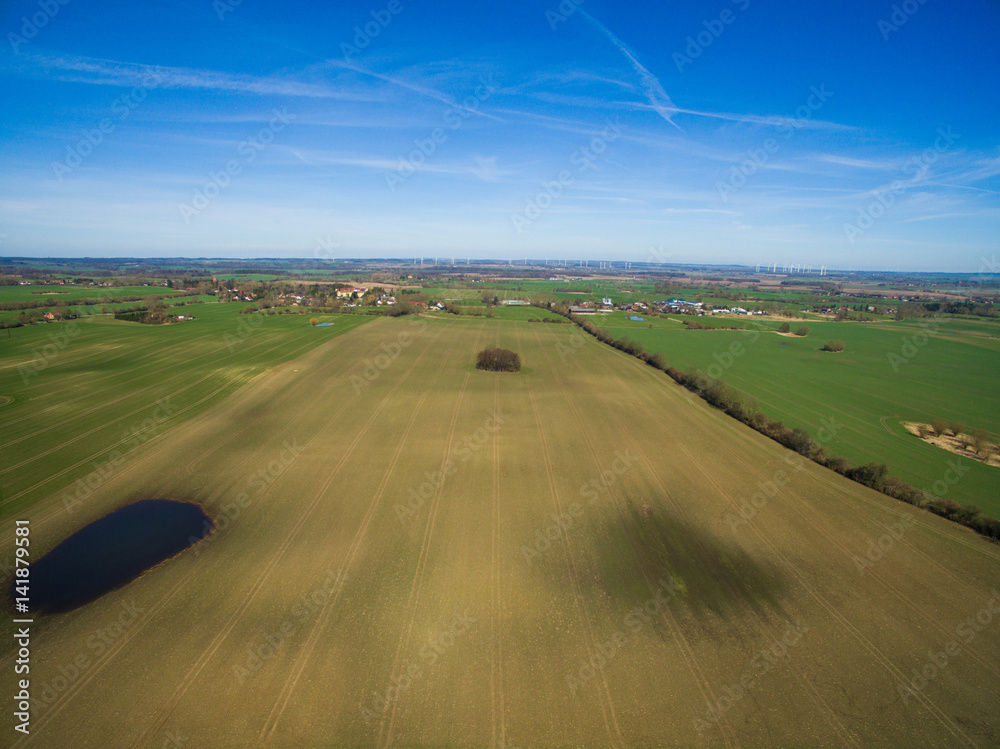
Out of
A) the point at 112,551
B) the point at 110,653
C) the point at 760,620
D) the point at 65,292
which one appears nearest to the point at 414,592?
the point at 110,653

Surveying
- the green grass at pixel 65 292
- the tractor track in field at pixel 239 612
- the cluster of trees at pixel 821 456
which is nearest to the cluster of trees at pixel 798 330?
the cluster of trees at pixel 821 456

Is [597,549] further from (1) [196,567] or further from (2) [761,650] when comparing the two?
(1) [196,567]

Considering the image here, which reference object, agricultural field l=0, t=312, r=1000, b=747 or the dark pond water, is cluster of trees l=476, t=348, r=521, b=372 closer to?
agricultural field l=0, t=312, r=1000, b=747

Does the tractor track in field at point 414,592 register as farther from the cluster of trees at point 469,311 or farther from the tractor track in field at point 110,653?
the cluster of trees at point 469,311

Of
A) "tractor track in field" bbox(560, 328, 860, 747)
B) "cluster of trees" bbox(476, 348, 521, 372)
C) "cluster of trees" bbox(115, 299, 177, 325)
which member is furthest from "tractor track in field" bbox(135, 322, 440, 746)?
"cluster of trees" bbox(115, 299, 177, 325)

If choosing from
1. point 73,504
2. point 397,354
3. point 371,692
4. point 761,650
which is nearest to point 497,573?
point 371,692
